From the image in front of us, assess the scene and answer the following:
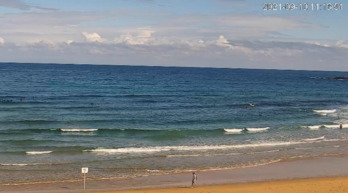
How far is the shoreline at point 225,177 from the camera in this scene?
922 inches

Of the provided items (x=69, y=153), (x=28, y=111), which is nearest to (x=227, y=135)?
(x=69, y=153)

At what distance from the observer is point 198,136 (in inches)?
1518

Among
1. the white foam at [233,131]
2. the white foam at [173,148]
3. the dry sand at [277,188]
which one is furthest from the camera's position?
the white foam at [233,131]

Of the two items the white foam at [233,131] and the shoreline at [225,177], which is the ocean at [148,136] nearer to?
the white foam at [233,131]

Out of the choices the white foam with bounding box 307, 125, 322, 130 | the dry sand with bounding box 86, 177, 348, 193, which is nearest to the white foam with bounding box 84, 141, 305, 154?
the white foam with bounding box 307, 125, 322, 130

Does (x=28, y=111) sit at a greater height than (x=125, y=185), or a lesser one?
greater

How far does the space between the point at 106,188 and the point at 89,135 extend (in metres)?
14.6

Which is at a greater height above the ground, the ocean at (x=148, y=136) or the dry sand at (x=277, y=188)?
the ocean at (x=148, y=136)

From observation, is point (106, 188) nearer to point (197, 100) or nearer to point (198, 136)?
point (198, 136)

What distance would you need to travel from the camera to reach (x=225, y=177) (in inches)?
1029

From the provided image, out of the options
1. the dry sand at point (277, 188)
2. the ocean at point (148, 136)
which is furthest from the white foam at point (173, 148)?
the dry sand at point (277, 188)

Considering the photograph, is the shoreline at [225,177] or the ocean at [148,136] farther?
the ocean at [148,136]

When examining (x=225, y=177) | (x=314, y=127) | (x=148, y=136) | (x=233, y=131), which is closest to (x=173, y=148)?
(x=148, y=136)

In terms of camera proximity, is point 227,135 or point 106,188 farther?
point 227,135
